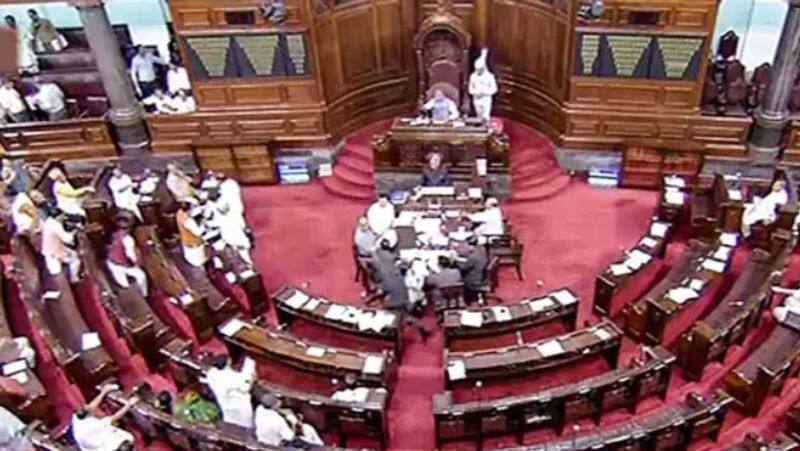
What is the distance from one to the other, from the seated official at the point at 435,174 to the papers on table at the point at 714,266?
12.7ft

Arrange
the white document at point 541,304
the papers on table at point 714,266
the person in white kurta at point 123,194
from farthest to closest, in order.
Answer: the person in white kurta at point 123,194 → the papers on table at point 714,266 → the white document at point 541,304

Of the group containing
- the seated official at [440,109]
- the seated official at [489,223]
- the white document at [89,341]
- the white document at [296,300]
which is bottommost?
the white document at [296,300]

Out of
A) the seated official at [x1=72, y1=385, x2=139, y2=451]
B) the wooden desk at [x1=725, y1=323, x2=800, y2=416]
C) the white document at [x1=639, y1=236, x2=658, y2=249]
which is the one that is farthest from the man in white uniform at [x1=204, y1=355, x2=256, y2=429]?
the white document at [x1=639, y1=236, x2=658, y2=249]

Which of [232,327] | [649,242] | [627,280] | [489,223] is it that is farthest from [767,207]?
[232,327]

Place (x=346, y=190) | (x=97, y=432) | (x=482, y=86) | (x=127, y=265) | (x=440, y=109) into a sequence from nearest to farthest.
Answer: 1. (x=97, y=432)
2. (x=127, y=265)
3. (x=440, y=109)
4. (x=482, y=86)
5. (x=346, y=190)

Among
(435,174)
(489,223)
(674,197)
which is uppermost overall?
(435,174)

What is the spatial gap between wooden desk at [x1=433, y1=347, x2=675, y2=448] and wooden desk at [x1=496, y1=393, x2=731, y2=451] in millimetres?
380

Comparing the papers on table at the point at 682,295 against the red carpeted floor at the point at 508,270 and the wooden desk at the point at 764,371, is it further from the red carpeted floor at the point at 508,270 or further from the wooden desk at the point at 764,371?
the wooden desk at the point at 764,371

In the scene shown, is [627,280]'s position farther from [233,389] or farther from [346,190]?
[233,389]

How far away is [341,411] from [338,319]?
1.53 metres

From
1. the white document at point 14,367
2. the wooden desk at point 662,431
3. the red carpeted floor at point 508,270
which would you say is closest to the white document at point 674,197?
the red carpeted floor at point 508,270

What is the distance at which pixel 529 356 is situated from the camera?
8758 mm

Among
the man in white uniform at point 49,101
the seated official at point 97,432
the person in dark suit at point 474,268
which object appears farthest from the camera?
the man in white uniform at point 49,101

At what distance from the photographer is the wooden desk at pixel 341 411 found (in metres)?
8.19
